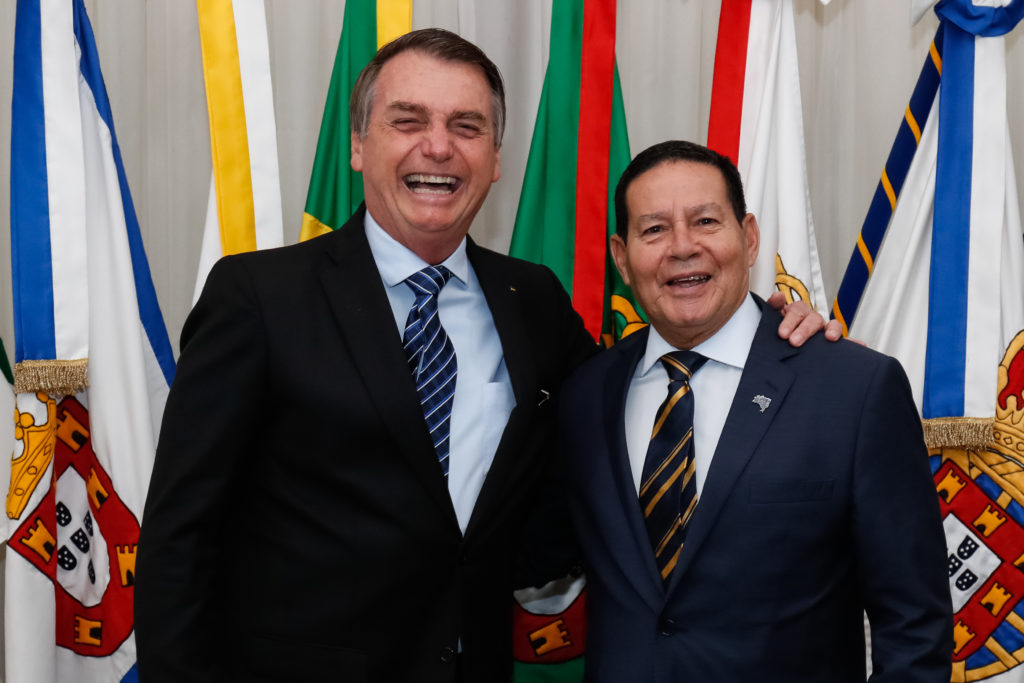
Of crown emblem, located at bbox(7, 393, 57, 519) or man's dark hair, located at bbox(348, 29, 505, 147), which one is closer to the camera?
man's dark hair, located at bbox(348, 29, 505, 147)

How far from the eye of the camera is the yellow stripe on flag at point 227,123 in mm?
2379

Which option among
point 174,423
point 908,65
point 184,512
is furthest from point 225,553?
point 908,65

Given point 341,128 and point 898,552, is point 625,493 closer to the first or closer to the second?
point 898,552

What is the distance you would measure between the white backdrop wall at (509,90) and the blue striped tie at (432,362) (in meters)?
1.30

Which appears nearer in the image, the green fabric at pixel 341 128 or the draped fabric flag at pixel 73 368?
the draped fabric flag at pixel 73 368

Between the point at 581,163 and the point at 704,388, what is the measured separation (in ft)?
3.56

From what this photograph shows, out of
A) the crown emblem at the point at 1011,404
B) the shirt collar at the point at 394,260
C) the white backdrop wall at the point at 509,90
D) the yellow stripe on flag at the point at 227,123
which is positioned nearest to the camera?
the shirt collar at the point at 394,260

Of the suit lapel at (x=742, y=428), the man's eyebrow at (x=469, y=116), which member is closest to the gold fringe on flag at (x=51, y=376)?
the man's eyebrow at (x=469, y=116)

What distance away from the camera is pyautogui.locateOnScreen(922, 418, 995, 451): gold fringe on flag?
2.22m

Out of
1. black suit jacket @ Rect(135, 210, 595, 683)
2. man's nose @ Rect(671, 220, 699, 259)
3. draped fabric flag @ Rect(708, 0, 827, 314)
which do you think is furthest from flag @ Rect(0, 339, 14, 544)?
draped fabric flag @ Rect(708, 0, 827, 314)

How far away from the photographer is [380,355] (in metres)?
1.54

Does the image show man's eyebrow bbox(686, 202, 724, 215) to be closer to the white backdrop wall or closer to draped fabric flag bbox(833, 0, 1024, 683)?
draped fabric flag bbox(833, 0, 1024, 683)

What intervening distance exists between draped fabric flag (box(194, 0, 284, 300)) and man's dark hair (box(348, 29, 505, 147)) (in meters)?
0.68

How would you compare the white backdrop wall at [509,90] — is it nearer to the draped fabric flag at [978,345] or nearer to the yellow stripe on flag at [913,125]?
the yellow stripe on flag at [913,125]
